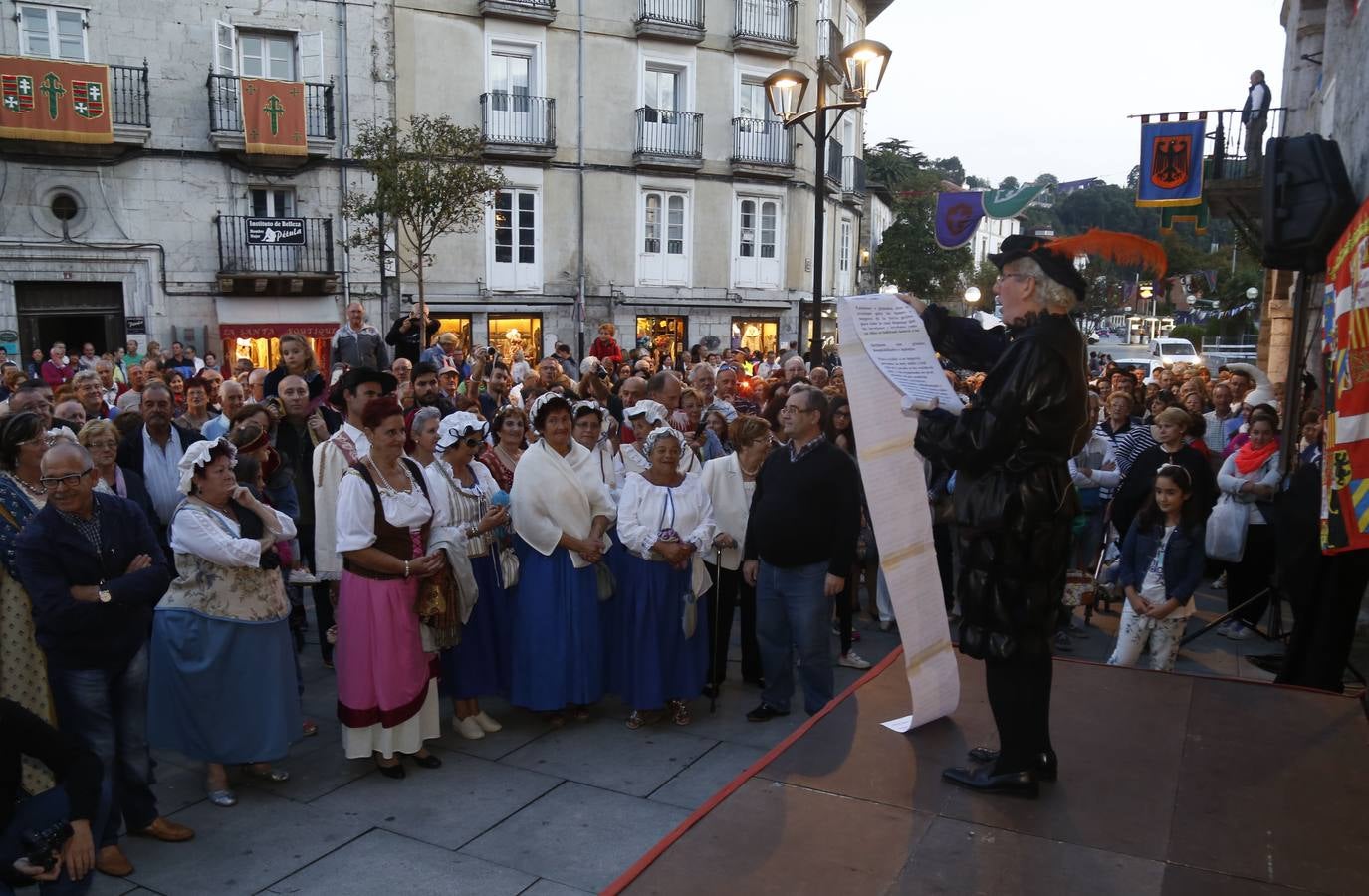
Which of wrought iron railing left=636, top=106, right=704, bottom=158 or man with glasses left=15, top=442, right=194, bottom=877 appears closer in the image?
man with glasses left=15, top=442, right=194, bottom=877

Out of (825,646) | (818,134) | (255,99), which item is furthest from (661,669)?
(255,99)

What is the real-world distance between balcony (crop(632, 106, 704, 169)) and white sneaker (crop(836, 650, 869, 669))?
59.2 feet

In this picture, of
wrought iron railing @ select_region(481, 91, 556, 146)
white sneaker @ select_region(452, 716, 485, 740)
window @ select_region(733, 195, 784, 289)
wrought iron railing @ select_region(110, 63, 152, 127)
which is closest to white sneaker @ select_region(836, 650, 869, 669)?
white sneaker @ select_region(452, 716, 485, 740)

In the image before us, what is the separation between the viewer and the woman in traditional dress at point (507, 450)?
5.72 metres

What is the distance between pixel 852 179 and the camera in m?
29.8

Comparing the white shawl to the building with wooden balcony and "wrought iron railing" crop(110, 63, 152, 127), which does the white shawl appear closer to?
"wrought iron railing" crop(110, 63, 152, 127)

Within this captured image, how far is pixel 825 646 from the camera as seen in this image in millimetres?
5406

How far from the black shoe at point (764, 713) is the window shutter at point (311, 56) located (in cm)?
1776

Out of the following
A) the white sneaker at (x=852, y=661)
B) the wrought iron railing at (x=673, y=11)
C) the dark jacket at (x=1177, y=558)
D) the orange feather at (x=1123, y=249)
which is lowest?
the white sneaker at (x=852, y=661)

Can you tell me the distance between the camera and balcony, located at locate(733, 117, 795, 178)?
950 inches

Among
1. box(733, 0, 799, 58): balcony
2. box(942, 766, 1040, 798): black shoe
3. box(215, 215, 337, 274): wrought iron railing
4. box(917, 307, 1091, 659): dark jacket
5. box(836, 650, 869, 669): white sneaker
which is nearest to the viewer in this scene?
box(917, 307, 1091, 659): dark jacket

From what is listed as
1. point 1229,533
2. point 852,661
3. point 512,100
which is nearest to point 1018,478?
point 852,661

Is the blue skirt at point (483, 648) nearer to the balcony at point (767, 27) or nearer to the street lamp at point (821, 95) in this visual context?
the street lamp at point (821, 95)

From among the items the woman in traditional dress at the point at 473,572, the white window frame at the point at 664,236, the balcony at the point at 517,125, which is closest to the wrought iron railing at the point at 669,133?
the white window frame at the point at 664,236
